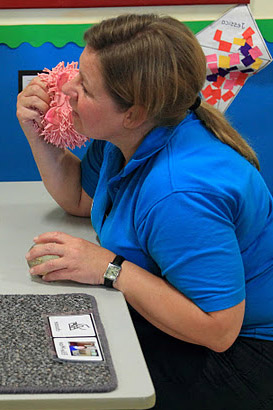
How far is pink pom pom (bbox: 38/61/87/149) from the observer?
1.42 meters

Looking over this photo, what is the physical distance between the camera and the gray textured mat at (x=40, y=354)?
848 millimetres

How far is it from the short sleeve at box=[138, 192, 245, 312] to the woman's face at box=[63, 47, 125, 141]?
220mm

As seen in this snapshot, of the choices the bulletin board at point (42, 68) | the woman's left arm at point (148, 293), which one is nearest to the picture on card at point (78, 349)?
the woman's left arm at point (148, 293)

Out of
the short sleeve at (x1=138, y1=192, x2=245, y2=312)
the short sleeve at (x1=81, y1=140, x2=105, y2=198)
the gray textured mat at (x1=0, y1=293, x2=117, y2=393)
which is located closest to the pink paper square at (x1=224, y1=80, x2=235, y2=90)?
the short sleeve at (x1=81, y1=140, x2=105, y2=198)

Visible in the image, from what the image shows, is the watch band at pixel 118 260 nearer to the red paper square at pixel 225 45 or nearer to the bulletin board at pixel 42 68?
the bulletin board at pixel 42 68

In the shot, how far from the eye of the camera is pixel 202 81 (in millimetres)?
1176

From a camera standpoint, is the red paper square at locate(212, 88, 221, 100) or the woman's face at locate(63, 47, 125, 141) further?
the red paper square at locate(212, 88, 221, 100)

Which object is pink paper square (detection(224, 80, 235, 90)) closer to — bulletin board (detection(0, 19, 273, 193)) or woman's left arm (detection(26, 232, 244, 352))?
bulletin board (detection(0, 19, 273, 193))

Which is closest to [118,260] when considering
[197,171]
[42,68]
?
[197,171]

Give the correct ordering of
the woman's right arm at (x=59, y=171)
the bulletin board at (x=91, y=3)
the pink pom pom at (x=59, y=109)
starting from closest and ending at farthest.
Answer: the pink pom pom at (x=59, y=109)
the woman's right arm at (x=59, y=171)
the bulletin board at (x=91, y=3)

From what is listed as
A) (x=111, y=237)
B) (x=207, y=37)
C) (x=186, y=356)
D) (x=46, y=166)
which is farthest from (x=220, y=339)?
(x=207, y=37)

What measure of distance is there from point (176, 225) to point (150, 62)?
1.03 ft

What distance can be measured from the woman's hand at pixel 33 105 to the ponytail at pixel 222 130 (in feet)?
1.34

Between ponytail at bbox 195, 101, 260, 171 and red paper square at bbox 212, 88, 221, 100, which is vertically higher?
ponytail at bbox 195, 101, 260, 171
